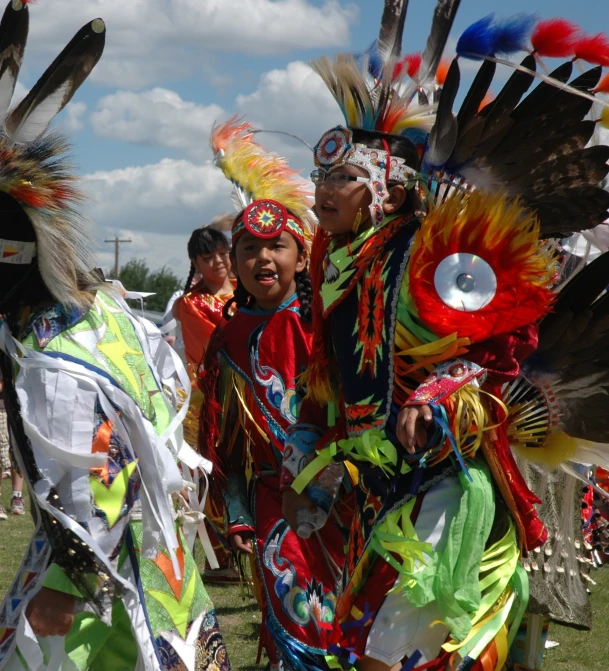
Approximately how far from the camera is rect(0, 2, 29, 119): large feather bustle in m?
2.98

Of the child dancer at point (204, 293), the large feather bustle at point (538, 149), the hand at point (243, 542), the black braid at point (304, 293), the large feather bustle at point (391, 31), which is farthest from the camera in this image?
the child dancer at point (204, 293)

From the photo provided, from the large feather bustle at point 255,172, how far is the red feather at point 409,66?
1.51 metres

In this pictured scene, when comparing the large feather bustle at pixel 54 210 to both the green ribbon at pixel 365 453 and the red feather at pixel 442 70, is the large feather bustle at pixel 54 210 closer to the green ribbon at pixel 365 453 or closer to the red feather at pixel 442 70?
the green ribbon at pixel 365 453

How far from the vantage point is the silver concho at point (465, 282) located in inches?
113

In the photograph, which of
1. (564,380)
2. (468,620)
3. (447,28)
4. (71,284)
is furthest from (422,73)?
(468,620)

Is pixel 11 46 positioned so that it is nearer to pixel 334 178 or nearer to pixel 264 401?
pixel 334 178

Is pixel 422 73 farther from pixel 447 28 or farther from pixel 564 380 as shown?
pixel 564 380

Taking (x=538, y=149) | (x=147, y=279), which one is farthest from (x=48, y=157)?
(x=147, y=279)

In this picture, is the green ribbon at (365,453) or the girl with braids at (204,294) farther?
the girl with braids at (204,294)

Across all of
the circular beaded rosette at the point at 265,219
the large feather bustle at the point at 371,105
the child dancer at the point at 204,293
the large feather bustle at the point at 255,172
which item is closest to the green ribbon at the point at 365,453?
the large feather bustle at the point at 371,105

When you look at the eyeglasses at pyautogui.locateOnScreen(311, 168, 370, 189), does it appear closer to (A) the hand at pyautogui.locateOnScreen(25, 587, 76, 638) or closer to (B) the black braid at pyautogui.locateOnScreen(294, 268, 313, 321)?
(B) the black braid at pyautogui.locateOnScreen(294, 268, 313, 321)

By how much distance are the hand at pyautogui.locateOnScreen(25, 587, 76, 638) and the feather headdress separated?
74 centimetres

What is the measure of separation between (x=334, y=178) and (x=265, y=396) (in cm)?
138

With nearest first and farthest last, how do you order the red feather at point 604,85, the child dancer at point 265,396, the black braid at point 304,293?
the red feather at point 604,85 → the child dancer at point 265,396 → the black braid at point 304,293
